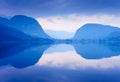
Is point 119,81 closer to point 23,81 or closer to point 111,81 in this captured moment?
point 111,81

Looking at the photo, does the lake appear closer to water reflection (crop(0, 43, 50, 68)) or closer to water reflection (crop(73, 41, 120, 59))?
water reflection (crop(0, 43, 50, 68))

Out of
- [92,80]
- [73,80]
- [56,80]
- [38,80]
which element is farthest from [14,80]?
[92,80]

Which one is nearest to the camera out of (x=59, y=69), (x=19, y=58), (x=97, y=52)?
(x=59, y=69)

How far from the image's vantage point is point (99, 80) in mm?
12273

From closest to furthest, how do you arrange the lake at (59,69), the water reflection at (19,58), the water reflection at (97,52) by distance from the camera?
the lake at (59,69)
the water reflection at (19,58)
the water reflection at (97,52)

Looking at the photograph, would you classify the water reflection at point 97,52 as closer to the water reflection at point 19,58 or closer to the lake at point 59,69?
the lake at point 59,69

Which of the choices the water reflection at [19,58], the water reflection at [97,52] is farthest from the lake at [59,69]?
the water reflection at [97,52]

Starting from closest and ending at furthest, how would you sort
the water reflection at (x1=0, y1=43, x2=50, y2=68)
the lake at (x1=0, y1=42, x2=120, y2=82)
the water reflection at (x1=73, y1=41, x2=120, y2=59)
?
the lake at (x1=0, y1=42, x2=120, y2=82)
the water reflection at (x1=0, y1=43, x2=50, y2=68)
the water reflection at (x1=73, y1=41, x2=120, y2=59)

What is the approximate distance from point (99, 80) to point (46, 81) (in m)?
3.11

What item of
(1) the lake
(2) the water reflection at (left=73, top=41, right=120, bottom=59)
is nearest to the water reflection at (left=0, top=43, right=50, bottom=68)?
(1) the lake

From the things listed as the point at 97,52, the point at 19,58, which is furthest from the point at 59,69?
the point at 97,52

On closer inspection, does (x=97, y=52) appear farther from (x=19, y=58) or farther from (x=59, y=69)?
(x=59, y=69)

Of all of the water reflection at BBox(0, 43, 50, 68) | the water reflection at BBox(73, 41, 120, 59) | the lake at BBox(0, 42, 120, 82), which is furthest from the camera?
the water reflection at BBox(73, 41, 120, 59)

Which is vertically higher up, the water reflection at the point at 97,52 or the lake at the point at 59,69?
the water reflection at the point at 97,52
